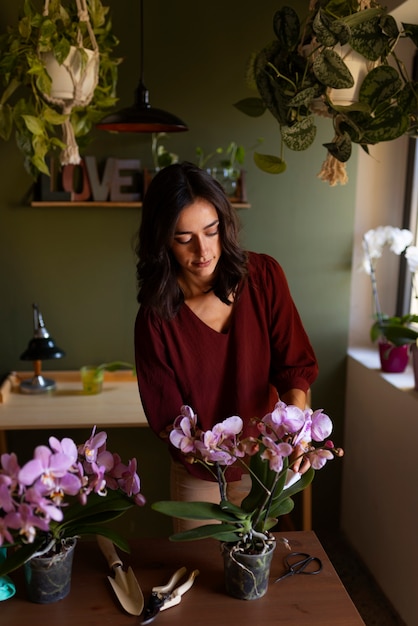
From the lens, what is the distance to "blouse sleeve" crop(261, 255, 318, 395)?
6.03 ft

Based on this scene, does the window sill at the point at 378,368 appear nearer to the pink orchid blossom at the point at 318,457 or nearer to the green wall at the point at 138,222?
the green wall at the point at 138,222

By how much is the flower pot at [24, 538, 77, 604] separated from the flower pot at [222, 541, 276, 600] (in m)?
0.30

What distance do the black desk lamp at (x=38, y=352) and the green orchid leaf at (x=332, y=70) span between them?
5.21 feet

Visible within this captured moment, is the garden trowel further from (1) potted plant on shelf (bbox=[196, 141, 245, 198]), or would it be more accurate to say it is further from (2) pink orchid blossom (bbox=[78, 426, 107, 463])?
(1) potted plant on shelf (bbox=[196, 141, 245, 198])

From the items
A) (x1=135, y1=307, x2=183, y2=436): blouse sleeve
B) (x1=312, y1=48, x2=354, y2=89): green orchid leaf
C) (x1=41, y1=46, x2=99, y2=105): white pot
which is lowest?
(x1=135, y1=307, x2=183, y2=436): blouse sleeve

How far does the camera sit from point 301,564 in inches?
55.3

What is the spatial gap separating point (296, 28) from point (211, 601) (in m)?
1.29

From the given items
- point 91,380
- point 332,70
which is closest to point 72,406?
point 91,380

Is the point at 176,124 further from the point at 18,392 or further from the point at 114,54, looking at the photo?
the point at 18,392

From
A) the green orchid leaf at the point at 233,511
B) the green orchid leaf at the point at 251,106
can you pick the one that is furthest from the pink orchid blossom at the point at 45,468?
the green orchid leaf at the point at 251,106

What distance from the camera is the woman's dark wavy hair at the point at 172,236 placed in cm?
165

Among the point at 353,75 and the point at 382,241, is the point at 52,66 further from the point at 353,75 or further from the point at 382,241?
the point at 382,241

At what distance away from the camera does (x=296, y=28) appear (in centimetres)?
163

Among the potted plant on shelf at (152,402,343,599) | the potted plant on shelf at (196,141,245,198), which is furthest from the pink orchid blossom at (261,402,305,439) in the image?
the potted plant on shelf at (196,141,245,198)
